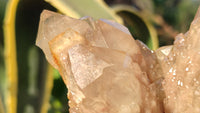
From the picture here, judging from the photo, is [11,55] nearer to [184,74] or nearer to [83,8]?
[83,8]

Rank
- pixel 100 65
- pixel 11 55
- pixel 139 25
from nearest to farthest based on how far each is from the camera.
→ 1. pixel 100 65
2. pixel 11 55
3. pixel 139 25

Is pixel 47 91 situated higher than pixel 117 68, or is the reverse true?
→ pixel 117 68

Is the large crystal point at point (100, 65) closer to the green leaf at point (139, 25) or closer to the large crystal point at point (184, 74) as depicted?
the large crystal point at point (184, 74)

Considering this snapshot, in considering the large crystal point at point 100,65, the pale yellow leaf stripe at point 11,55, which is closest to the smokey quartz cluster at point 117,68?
the large crystal point at point 100,65

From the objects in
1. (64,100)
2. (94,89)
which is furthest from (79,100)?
(64,100)

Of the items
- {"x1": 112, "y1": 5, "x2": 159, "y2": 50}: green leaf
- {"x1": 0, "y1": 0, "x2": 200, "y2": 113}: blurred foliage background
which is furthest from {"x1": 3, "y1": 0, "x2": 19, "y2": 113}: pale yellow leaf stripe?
{"x1": 112, "y1": 5, "x2": 159, "y2": 50}: green leaf

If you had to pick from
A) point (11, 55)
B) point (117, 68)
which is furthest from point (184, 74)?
point (11, 55)

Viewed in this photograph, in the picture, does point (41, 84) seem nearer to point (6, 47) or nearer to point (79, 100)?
point (6, 47)
